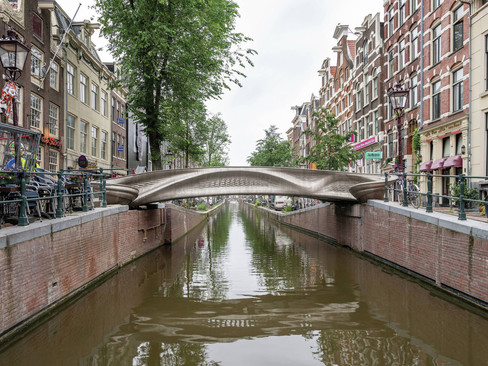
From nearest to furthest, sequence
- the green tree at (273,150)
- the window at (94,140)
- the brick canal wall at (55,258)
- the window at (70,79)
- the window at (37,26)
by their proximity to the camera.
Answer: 1. the brick canal wall at (55,258)
2. the window at (37,26)
3. the window at (70,79)
4. the window at (94,140)
5. the green tree at (273,150)

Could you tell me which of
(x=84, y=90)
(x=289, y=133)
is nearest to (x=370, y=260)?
(x=84, y=90)

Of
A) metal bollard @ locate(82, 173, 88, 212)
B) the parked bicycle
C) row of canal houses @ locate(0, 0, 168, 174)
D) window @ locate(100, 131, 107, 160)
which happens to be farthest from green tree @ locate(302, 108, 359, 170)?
metal bollard @ locate(82, 173, 88, 212)

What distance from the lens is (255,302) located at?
356 inches

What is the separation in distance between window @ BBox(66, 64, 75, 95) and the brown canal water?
15624 mm

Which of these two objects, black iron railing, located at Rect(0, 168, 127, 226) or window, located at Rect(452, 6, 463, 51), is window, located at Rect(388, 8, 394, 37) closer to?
window, located at Rect(452, 6, 463, 51)

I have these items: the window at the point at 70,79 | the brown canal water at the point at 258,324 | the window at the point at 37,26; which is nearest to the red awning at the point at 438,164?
the brown canal water at the point at 258,324

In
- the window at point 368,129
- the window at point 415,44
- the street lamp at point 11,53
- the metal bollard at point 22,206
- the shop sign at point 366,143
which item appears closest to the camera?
the metal bollard at point 22,206

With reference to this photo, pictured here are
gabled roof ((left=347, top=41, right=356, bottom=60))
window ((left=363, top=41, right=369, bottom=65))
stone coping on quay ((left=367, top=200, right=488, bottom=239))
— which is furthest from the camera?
gabled roof ((left=347, top=41, right=356, bottom=60))

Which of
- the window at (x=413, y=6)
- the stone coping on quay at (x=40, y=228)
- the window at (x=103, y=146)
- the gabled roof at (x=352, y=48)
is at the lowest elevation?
the stone coping on quay at (x=40, y=228)

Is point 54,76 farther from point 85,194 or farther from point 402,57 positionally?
point 402,57

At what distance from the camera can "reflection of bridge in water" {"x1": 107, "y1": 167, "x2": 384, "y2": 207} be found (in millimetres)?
14844

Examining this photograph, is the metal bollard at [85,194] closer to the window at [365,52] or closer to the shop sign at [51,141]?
the shop sign at [51,141]

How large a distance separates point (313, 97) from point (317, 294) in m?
53.9

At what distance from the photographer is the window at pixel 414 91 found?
24.5m
